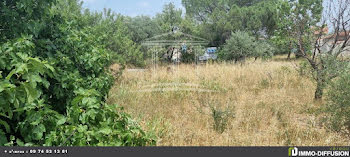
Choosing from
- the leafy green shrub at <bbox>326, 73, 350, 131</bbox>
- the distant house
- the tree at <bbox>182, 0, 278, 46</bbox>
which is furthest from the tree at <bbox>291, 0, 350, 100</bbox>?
the tree at <bbox>182, 0, 278, 46</bbox>

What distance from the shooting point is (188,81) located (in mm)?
6906

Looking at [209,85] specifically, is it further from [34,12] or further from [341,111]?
[34,12]

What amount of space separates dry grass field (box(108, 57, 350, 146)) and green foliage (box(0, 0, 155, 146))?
727 millimetres

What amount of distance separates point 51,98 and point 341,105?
4.19m

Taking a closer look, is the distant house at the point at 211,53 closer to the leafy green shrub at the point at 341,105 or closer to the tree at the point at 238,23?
the tree at the point at 238,23

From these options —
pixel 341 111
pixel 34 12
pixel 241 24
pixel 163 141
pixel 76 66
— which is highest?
pixel 241 24

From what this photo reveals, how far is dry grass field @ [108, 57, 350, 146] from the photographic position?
3105mm

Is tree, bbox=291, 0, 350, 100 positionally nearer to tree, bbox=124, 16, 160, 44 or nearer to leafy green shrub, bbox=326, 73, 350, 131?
leafy green shrub, bbox=326, 73, 350, 131

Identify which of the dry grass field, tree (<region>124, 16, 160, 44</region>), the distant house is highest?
tree (<region>124, 16, 160, 44</region>)

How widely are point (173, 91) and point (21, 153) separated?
12.8ft

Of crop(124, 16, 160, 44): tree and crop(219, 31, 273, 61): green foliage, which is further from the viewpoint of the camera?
crop(124, 16, 160, 44): tree

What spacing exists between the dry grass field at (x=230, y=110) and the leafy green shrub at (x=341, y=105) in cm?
22

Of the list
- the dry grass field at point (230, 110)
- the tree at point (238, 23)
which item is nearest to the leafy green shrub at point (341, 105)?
the dry grass field at point (230, 110)

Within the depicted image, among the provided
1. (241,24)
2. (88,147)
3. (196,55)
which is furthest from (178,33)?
(88,147)
